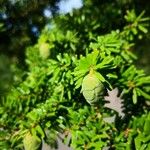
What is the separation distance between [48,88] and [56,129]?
0.38 metres

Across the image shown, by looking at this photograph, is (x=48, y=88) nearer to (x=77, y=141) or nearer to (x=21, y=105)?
(x=21, y=105)

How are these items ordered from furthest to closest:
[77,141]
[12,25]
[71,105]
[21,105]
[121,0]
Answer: [121,0] < [12,25] < [21,105] < [71,105] < [77,141]

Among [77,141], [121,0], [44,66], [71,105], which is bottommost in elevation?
[77,141]

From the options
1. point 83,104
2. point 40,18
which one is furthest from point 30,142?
point 40,18

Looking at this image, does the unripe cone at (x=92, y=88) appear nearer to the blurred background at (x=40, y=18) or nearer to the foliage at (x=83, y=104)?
the foliage at (x=83, y=104)

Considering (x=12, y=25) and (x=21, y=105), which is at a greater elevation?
(x=12, y=25)

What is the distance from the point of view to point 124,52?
2787mm

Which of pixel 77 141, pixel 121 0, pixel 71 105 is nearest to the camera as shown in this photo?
pixel 77 141

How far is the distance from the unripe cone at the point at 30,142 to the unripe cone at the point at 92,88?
367 mm

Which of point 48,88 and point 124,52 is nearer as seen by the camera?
point 48,88

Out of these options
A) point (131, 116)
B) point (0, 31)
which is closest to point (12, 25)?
point (0, 31)

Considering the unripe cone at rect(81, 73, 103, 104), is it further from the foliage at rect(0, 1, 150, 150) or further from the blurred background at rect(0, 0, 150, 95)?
the blurred background at rect(0, 0, 150, 95)

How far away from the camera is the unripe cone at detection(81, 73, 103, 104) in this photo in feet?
6.21

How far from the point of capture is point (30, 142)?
2088 millimetres
